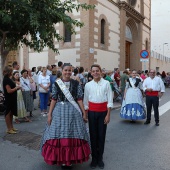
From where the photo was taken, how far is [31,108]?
28.4 ft

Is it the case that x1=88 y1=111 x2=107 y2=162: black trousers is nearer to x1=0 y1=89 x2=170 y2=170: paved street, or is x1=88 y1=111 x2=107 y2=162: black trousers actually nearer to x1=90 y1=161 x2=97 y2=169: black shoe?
x1=90 y1=161 x2=97 y2=169: black shoe

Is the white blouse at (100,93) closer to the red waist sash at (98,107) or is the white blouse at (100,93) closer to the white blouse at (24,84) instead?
the red waist sash at (98,107)

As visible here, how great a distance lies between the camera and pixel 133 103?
27.2 feet

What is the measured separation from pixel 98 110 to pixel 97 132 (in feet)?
1.35

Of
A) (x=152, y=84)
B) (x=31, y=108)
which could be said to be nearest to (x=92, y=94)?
(x=152, y=84)

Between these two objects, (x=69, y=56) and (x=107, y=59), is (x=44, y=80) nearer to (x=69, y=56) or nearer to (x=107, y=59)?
(x=69, y=56)

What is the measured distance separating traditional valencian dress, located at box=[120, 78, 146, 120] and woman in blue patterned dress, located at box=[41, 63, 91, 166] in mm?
4263

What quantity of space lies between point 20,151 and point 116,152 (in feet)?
6.53

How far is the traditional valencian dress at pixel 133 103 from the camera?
8180mm

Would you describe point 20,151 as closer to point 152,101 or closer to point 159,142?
point 159,142

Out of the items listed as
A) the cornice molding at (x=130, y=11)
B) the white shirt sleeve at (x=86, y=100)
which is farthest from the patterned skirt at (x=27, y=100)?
the cornice molding at (x=130, y=11)

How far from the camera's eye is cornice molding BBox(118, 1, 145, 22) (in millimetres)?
20750

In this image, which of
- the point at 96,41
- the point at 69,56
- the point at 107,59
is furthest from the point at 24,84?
the point at 107,59

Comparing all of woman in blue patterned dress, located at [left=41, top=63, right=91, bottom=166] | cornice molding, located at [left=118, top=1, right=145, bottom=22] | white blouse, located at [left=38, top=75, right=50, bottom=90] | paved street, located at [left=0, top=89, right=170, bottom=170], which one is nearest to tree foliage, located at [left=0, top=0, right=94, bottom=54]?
white blouse, located at [left=38, top=75, right=50, bottom=90]
